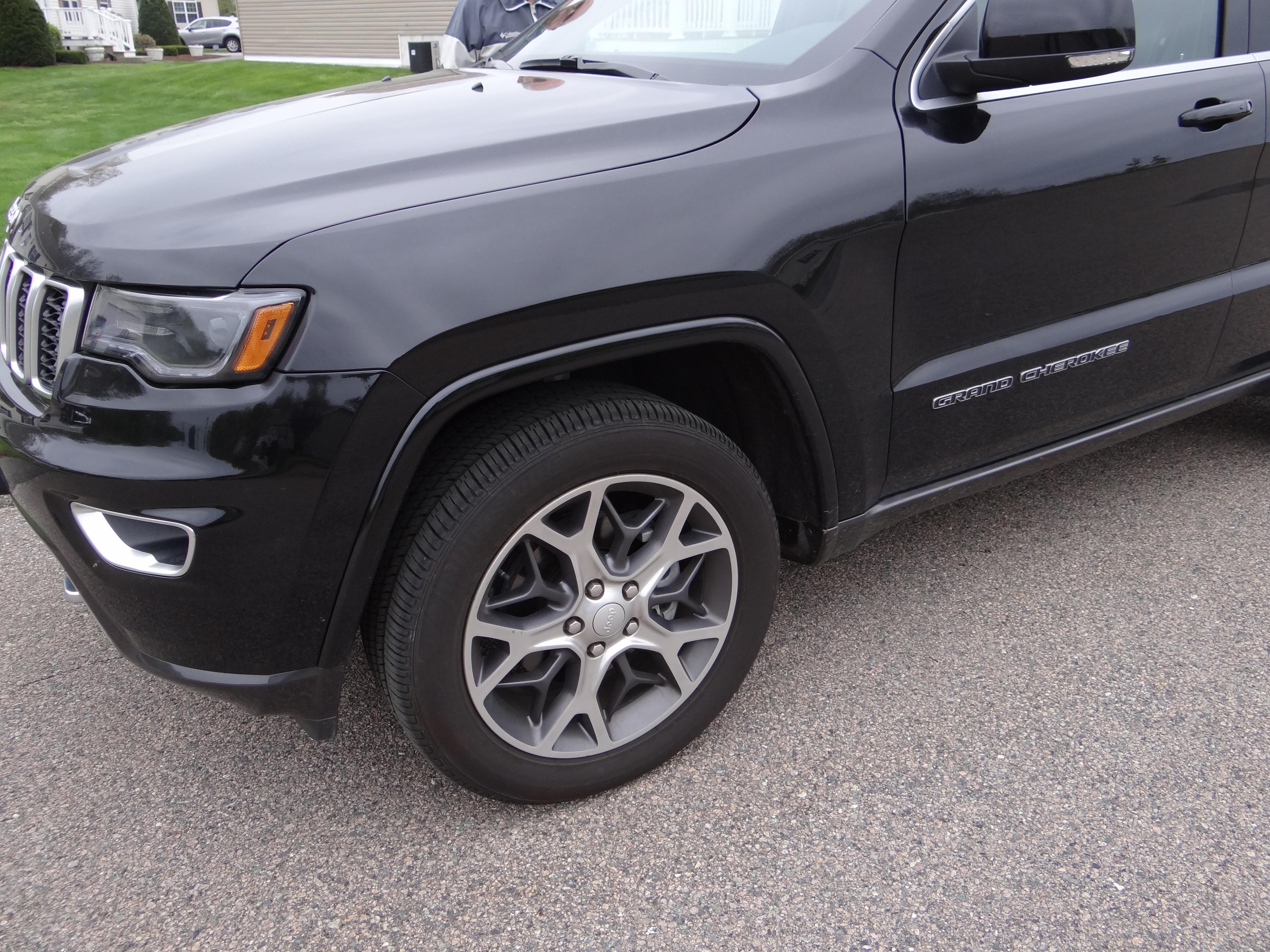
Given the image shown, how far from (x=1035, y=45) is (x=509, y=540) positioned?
1532 millimetres

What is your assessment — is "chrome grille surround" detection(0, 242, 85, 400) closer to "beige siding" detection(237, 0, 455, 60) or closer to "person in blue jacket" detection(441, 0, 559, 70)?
"person in blue jacket" detection(441, 0, 559, 70)

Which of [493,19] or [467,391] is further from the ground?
[493,19]

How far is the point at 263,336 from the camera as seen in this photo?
1560 millimetres

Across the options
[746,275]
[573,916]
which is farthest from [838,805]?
[746,275]

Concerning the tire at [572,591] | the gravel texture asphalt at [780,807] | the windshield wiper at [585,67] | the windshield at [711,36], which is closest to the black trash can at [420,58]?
the windshield at [711,36]

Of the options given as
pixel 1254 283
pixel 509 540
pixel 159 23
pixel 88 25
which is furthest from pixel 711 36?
pixel 159 23

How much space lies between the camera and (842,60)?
6.81 ft

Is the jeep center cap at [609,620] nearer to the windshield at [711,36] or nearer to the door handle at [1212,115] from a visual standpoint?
the windshield at [711,36]

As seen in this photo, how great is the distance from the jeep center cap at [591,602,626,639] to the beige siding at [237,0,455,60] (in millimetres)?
16866

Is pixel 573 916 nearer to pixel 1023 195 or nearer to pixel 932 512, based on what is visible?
pixel 1023 195

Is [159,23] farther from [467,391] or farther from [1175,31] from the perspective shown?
[467,391]

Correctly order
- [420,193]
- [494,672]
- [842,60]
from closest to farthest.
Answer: [420,193] < [494,672] < [842,60]

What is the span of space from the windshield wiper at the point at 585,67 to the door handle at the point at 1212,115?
135cm

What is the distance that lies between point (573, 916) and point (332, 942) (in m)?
0.43
